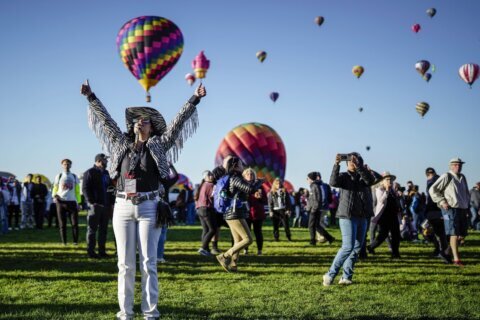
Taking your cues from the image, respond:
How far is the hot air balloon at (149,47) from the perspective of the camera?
24.2m

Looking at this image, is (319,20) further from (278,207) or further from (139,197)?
(139,197)

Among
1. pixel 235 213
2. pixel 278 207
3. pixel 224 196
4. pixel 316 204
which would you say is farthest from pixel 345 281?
pixel 278 207

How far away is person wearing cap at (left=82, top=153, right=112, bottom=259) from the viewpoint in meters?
10.9

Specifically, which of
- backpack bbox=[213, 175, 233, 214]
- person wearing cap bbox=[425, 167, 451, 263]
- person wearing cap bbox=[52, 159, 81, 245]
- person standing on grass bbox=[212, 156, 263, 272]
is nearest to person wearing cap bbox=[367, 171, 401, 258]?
person wearing cap bbox=[425, 167, 451, 263]

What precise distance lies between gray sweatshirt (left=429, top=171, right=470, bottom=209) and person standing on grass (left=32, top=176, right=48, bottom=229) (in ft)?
51.4

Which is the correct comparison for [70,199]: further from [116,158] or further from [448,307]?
[448,307]

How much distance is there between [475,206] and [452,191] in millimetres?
13393

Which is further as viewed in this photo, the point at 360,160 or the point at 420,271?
the point at 420,271

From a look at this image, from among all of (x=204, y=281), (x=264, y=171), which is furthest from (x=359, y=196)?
(x=264, y=171)

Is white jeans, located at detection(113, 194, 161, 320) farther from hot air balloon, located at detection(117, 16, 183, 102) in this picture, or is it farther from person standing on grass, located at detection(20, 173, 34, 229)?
hot air balloon, located at detection(117, 16, 183, 102)

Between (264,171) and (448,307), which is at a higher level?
(264,171)

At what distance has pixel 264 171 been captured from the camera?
44.2 meters

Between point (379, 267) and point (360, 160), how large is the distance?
3.19 metres

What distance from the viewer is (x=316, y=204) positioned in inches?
586
